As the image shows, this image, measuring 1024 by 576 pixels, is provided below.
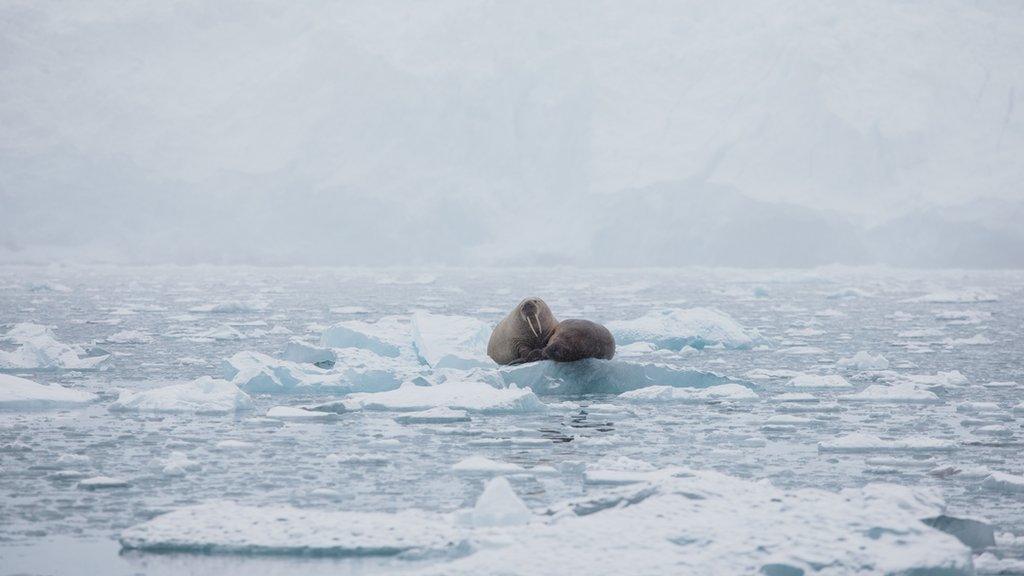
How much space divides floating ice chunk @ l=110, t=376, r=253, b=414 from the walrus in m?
2.16

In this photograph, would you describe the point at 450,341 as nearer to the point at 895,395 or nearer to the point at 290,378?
the point at 290,378

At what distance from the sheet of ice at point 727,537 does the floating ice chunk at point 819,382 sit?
3780mm

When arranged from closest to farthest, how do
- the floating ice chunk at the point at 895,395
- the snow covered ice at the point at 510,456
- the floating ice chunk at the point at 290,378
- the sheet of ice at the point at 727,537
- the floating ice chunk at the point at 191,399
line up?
the sheet of ice at the point at 727,537
the snow covered ice at the point at 510,456
the floating ice chunk at the point at 191,399
the floating ice chunk at the point at 895,395
the floating ice chunk at the point at 290,378

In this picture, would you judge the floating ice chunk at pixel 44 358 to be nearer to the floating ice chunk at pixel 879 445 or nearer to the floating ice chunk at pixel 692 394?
the floating ice chunk at pixel 692 394

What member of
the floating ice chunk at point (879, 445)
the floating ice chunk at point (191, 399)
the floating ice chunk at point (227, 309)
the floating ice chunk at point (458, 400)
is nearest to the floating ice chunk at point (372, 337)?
the floating ice chunk at point (458, 400)

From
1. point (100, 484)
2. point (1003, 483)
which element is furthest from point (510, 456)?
point (1003, 483)

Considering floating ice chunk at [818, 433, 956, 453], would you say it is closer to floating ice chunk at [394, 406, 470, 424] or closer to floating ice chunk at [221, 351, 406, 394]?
floating ice chunk at [394, 406, 470, 424]

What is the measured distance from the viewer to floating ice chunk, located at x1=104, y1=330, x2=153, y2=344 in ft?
36.2

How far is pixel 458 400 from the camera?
6.70 meters

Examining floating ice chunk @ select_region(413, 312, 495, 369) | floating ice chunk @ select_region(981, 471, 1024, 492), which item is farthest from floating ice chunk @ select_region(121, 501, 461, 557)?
floating ice chunk @ select_region(413, 312, 495, 369)

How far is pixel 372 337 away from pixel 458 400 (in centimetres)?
299

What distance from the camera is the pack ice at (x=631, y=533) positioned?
10.7ft

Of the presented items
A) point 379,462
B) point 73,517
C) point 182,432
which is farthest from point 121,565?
point 182,432

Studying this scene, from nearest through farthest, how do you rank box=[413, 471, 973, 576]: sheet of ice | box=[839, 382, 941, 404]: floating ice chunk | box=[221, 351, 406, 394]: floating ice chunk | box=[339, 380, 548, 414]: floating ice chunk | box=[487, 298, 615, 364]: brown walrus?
box=[413, 471, 973, 576]: sheet of ice
box=[339, 380, 548, 414]: floating ice chunk
box=[839, 382, 941, 404]: floating ice chunk
box=[221, 351, 406, 394]: floating ice chunk
box=[487, 298, 615, 364]: brown walrus
